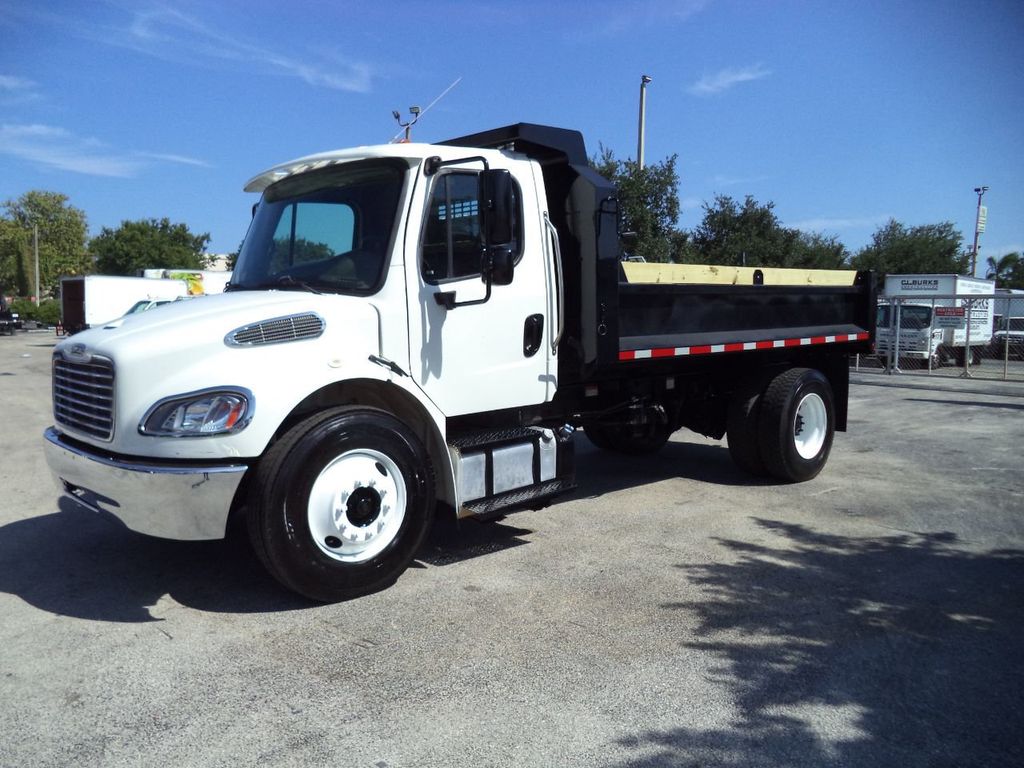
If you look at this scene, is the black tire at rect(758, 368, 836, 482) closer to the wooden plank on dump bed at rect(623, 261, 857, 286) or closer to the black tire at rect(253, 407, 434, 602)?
the wooden plank on dump bed at rect(623, 261, 857, 286)

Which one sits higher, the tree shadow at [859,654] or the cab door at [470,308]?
the cab door at [470,308]

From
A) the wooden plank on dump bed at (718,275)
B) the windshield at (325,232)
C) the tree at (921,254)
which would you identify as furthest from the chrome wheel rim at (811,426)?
the tree at (921,254)

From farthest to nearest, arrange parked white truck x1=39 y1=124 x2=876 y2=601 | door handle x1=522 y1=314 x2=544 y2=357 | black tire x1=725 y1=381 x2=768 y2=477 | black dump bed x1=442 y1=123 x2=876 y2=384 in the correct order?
black tire x1=725 y1=381 x2=768 y2=477 < black dump bed x1=442 y1=123 x2=876 y2=384 < door handle x1=522 y1=314 x2=544 y2=357 < parked white truck x1=39 y1=124 x2=876 y2=601

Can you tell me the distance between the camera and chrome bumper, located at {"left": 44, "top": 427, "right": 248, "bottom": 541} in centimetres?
407

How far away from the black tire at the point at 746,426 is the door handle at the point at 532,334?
268cm

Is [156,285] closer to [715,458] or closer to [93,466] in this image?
[715,458]

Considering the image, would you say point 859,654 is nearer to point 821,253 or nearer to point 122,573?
point 122,573

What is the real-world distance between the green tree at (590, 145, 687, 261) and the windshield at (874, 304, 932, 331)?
6.25m

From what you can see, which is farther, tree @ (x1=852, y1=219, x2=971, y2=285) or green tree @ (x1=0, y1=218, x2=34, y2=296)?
green tree @ (x1=0, y1=218, x2=34, y2=296)

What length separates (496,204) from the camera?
4.92m

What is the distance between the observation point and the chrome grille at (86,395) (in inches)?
168

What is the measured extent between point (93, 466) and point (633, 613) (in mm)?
3028

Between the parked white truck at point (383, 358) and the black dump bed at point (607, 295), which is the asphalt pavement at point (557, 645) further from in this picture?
the black dump bed at point (607, 295)

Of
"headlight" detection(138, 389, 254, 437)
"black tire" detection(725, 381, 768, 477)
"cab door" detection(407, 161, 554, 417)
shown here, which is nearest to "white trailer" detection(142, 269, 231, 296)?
"black tire" detection(725, 381, 768, 477)
